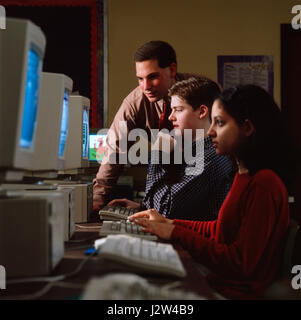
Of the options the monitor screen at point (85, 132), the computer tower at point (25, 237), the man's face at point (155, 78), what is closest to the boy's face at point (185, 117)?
the monitor screen at point (85, 132)

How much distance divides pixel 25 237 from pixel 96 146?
2501 millimetres

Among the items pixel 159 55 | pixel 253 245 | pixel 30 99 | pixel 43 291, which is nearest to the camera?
pixel 43 291

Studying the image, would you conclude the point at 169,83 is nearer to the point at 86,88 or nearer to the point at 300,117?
the point at 86,88

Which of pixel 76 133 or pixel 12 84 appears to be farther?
pixel 76 133

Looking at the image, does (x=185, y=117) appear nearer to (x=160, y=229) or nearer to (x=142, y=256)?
(x=160, y=229)

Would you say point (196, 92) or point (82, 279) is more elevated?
point (196, 92)

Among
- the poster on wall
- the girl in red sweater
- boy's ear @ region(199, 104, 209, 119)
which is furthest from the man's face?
the girl in red sweater

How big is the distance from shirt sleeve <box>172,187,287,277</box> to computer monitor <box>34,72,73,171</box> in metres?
0.43

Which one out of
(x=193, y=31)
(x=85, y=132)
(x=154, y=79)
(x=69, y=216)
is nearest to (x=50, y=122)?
(x=69, y=216)

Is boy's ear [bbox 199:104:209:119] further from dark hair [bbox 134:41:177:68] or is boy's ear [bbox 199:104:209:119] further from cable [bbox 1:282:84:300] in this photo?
cable [bbox 1:282:84:300]

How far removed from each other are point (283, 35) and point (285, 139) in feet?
9.07

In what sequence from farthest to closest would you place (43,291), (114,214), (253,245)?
(114,214), (253,245), (43,291)

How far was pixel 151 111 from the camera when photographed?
2.86m

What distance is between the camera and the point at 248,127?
50.1 inches
